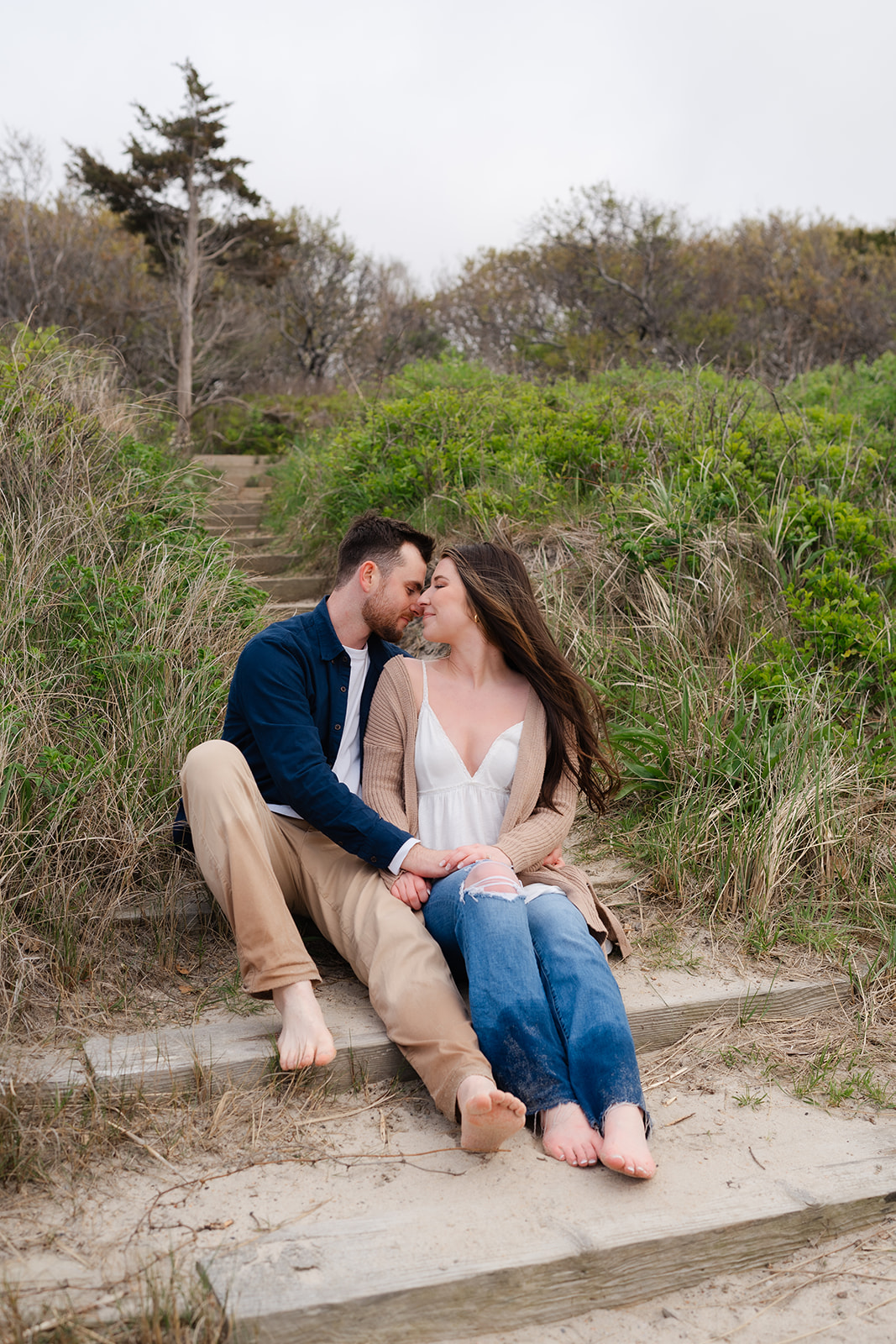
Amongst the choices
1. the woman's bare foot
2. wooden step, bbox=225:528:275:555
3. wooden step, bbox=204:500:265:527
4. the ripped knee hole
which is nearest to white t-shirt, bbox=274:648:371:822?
the ripped knee hole

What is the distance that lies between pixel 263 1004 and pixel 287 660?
92 cm

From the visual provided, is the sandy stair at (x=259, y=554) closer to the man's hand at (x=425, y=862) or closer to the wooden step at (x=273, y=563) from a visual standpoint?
the wooden step at (x=273, y=563)

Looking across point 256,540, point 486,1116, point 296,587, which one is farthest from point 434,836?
point 256,540

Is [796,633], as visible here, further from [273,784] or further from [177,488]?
[177,488]

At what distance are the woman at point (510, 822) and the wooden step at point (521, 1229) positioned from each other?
0.14m

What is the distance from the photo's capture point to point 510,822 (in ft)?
8.05

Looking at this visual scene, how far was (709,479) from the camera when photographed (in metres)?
4.24

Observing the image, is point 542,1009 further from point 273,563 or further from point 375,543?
point 273,563

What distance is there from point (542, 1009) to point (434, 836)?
616mm

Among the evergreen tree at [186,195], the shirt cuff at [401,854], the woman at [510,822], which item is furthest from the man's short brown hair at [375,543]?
the evergreen tree at [186,195]

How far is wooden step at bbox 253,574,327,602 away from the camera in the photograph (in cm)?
525

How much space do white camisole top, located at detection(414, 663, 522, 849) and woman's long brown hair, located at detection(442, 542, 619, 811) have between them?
14 centimetres

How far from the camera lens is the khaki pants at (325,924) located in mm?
2006

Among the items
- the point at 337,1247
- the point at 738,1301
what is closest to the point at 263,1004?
the point at 337,1247
